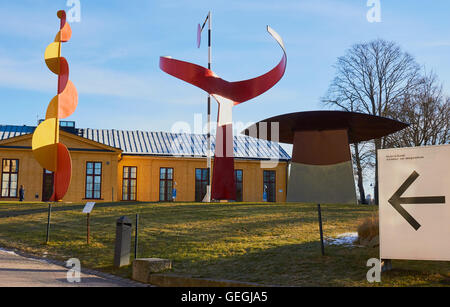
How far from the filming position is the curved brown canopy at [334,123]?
79.8 feet

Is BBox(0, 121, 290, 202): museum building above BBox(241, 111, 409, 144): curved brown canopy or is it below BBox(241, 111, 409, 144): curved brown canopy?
below

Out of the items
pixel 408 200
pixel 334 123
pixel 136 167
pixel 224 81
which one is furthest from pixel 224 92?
pixel 408 200

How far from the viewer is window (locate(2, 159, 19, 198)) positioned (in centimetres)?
3594

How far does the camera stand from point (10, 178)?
118 ft

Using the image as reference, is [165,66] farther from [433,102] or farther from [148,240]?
[433,102]

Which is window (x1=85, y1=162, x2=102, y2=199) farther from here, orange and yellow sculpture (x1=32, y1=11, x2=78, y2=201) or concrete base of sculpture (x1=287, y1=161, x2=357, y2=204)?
concrete base of sculpture (x1=287, y1=161, x2=357, y2=204)

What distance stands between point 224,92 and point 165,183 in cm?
1616

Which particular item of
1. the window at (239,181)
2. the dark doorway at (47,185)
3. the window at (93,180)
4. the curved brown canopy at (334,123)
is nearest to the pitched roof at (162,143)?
the window at (239,181)

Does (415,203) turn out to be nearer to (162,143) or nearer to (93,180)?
(93,180)

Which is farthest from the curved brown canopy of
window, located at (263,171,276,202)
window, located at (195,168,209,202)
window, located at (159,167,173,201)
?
window, located at (159,167,173,201)

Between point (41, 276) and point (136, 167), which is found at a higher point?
point (136, 167)

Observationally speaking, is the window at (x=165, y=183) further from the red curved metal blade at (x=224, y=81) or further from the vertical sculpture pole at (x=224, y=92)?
the red curved metal blade at (x=224, y=81)

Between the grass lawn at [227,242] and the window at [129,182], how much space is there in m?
15.7
